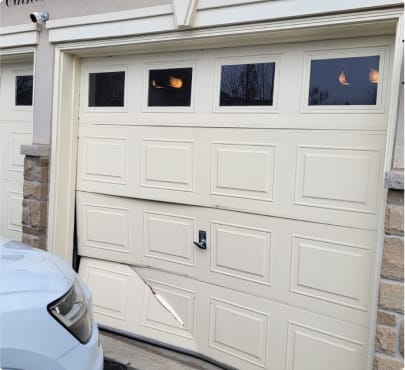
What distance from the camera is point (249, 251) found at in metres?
3.21

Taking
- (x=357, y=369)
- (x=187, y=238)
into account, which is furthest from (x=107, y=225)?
(x=357, y=369)

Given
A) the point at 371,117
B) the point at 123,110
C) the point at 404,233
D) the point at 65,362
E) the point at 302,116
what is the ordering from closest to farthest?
the point at 65,362 → the point at 404,233 → the point at 371,117 → the point at 302,116 → the point at 123,110

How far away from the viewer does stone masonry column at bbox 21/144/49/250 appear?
13.1 feet

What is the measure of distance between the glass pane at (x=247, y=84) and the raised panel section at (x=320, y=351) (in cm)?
172

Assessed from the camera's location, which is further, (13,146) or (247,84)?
(13,146)

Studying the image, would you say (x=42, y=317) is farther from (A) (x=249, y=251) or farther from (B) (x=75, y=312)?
(A) (x=249, y=251)

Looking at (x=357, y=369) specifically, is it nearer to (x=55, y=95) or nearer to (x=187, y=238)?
(x=187, y=238)

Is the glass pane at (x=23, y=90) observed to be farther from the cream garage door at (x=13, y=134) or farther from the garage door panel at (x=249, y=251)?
the garage door panel at (x=249, y=251)

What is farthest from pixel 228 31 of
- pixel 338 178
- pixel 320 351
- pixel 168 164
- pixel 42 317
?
pixel 320 351

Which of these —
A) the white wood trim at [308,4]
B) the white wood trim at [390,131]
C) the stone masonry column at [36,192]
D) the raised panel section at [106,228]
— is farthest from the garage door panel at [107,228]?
the white wood trim at [390,131]

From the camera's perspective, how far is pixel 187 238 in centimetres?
350

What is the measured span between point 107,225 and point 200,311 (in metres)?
1.20

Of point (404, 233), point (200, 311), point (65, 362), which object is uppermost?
point (404, 233)

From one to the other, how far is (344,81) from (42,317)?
7.74ft
